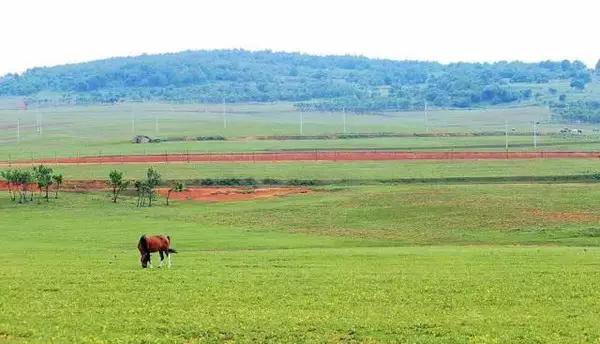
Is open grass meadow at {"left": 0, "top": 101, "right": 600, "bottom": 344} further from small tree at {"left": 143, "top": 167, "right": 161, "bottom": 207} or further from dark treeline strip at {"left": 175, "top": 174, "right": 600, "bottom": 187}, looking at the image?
small tree at {"left": 143, "top": 167, "right": 161, "bottom": 207}

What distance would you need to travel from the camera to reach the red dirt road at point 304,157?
114 metres

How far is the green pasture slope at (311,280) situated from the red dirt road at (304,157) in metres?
51.4

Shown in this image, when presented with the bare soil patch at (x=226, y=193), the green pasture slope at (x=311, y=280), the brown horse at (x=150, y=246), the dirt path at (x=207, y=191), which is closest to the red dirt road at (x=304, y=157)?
the dirt path at (x=207, y=191)

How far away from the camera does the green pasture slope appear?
2280 cm

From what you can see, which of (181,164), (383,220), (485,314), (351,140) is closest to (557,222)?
(383,220)

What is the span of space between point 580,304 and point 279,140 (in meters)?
134

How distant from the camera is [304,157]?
11906cm

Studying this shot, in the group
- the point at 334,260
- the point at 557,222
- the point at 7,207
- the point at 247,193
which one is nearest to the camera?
the point at 334,260

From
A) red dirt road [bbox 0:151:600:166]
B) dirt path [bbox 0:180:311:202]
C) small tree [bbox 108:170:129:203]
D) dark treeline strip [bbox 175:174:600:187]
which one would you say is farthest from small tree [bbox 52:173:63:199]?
red dirt road [bbox 0:151:600:166]

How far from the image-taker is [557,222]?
5797 cm

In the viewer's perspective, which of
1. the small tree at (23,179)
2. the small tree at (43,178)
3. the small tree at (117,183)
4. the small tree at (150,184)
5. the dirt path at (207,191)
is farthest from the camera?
the dirt path at (207,191)

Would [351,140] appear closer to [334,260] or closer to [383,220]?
[383,220]

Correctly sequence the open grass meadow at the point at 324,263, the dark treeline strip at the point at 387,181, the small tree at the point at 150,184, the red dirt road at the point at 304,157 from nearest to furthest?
the open grass meadow at the point at 324,263 → the small tree at the point at 150,184 → the dark treeline strip at the point at 387,181 → the red dirt road at the point at 304,157

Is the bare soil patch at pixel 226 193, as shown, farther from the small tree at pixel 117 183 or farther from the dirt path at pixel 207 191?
the small tree at pixel 117 183
